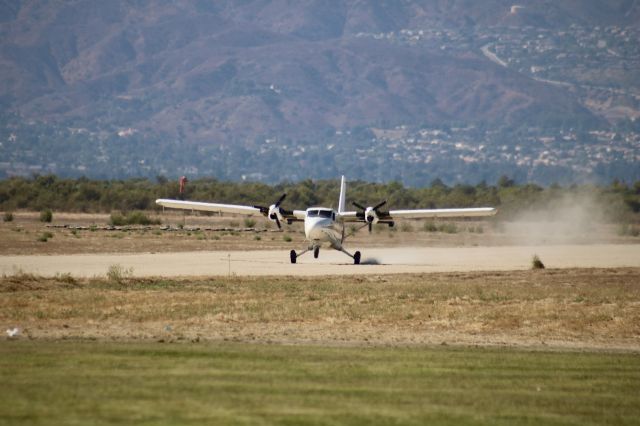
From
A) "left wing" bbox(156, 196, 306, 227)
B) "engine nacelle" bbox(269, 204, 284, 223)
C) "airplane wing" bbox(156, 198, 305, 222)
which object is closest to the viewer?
"engine nacelle" bbox(269, 204, 284, 223)

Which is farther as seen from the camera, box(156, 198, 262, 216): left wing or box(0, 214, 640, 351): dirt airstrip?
box(156, 198, 262, 216): left wing

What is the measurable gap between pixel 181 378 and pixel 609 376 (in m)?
8.08

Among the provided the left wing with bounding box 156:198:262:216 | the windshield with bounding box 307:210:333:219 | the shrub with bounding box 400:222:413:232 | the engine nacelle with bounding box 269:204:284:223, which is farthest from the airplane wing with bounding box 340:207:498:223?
the shrub with bounding box 400:222:413:232

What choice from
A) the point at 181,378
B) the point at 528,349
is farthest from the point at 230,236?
the point at 181,378

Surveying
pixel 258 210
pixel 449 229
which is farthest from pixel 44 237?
pixel 449 229

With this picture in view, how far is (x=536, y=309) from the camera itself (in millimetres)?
31703

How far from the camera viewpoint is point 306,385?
19578mm

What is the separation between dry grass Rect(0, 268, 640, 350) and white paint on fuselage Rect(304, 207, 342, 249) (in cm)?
1018

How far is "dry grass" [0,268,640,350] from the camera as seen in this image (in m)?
26.5

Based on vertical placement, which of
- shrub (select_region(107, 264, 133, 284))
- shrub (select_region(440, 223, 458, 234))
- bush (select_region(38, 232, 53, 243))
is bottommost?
shrub (select_region(107, 264, 133, 284))

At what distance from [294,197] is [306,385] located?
96.0 m

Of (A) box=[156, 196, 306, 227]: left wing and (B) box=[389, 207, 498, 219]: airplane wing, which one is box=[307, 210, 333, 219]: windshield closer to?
(A) box=[156, 196, 306, 227]: left wing

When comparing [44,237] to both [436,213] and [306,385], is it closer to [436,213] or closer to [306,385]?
[436,213]

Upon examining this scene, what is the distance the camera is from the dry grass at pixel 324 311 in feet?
87.1
